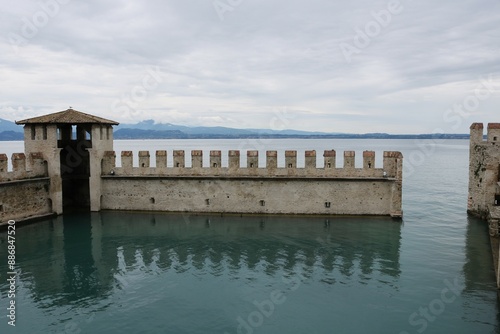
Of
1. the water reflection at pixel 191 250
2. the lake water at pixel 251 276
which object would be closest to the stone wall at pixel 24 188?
the lake water at pixel 251 276

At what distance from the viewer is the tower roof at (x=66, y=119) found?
22.2 m

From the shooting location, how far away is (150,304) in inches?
483

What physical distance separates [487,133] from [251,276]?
15.5m

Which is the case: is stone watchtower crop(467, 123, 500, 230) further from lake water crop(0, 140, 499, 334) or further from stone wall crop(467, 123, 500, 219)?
lake water crop(0, 140, 499, 334)

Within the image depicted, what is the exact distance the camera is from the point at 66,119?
22.6 metres

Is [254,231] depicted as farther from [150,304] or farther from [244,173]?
[150,304]

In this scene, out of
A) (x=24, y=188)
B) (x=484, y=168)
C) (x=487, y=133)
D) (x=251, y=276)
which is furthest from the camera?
(x=487, y=133)

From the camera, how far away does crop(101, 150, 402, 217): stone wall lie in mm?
21703

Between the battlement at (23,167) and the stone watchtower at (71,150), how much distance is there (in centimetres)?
34

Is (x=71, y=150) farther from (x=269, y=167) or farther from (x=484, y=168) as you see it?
(x=484, y=168)

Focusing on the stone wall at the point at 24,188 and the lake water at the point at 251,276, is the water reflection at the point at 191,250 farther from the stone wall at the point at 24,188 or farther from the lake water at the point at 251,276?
the stone wall at the point at 24,188

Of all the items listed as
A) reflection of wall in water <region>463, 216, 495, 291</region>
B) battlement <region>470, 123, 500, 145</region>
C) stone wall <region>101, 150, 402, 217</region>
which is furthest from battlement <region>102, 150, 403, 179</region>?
battlement <region>470, 123, 500, 145</region>

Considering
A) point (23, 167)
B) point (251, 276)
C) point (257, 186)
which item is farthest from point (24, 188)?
point (251, 276)

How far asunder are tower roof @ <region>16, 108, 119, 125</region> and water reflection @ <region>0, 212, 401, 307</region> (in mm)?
5199
